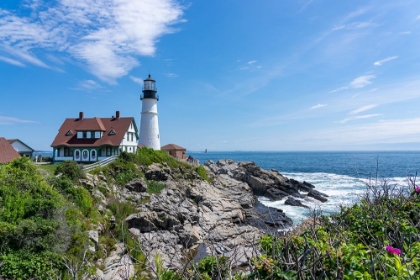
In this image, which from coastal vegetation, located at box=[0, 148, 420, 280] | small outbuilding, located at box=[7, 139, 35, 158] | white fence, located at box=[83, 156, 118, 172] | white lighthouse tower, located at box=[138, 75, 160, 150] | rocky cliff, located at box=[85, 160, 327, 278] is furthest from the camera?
white lighthouse tower, located at box=[138, 75, 160, 150]

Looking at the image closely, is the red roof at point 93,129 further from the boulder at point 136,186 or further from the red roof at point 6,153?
the boulder at point 136,186

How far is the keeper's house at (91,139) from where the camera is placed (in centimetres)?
2922

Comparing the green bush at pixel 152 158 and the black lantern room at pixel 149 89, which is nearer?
the green bush at pixel 152 158

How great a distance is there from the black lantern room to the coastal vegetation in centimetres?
A: 1462

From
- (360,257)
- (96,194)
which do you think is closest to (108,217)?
(96,194)

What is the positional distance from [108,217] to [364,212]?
13.3 meters

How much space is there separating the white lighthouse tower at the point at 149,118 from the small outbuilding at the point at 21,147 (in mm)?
12081

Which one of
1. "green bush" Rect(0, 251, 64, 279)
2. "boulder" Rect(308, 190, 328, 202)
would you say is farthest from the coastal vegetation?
"boulder" Rect(308, 190, 328, 202)

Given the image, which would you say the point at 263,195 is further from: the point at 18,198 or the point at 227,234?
the point at 18,198

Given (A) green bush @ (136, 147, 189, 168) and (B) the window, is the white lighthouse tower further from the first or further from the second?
(B) the window

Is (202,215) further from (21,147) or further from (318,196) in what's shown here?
(21,147)

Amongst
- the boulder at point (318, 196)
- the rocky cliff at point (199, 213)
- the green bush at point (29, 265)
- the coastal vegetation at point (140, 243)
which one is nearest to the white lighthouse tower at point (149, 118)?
the rocky cliff at point (199, 213)

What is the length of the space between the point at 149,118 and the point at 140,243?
90.4 feet

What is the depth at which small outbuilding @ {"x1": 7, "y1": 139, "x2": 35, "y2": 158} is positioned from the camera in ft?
94.0
